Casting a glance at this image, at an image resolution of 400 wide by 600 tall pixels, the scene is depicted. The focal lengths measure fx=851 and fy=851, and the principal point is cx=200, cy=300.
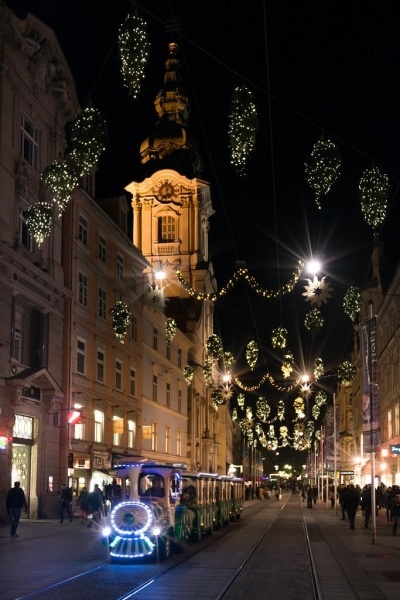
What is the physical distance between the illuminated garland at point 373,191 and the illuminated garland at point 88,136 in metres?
4.96

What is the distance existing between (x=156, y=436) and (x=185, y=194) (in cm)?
2800

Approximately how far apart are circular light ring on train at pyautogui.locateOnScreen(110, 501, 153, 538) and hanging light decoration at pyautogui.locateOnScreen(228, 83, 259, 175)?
914cm

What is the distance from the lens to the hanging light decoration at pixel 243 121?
47.0ft

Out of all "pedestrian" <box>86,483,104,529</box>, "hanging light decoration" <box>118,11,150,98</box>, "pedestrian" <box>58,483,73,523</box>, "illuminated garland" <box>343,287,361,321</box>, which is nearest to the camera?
"hanging light decoration" <box>118,11,150,98</box>

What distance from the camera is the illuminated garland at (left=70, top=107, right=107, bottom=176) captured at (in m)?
15.6

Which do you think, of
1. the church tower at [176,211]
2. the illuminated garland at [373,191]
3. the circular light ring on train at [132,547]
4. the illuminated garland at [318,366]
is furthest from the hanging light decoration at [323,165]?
the church tower at [176,211]

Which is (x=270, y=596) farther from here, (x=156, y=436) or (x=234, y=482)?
(x=156, y=436)

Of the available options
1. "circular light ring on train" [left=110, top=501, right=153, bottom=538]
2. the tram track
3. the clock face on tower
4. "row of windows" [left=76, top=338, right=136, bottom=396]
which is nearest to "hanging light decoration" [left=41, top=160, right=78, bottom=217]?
"circular light ring on train" [left=110, top=501, right=153, bottom=538]

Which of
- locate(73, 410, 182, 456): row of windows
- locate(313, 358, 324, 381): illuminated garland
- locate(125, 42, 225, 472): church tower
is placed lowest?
locate(73, 410, 182, 456): row of windows

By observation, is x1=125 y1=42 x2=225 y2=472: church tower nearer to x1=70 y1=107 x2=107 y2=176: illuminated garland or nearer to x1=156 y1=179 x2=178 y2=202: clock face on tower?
x1=156 y1=179 x2=178 y2=202: clock face on tower

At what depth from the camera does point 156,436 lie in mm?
57125

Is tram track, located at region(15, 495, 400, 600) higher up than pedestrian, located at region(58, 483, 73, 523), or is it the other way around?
pedestrian, located at region(58, 483, 73, 523)

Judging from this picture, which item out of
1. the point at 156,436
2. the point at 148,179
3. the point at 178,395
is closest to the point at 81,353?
the point at 156,436

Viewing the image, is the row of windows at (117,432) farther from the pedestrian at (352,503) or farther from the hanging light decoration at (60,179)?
the hanging light decoration at (60,179)
